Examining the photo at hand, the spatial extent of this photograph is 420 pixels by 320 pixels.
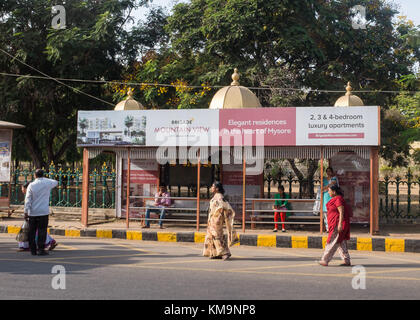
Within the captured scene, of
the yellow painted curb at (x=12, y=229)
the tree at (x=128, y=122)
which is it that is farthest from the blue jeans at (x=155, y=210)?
the yellow painted curb at (x=12, y=229)

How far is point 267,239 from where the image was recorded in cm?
1149

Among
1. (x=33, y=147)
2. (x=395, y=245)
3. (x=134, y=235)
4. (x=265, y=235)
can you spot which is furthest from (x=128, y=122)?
(x=33, y=147)

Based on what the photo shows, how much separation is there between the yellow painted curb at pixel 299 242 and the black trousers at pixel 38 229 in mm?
5423

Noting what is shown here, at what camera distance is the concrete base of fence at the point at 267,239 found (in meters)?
10.9

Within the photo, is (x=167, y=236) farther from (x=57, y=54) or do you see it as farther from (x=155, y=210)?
(x=57, y=54)

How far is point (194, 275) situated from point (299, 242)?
4817mm

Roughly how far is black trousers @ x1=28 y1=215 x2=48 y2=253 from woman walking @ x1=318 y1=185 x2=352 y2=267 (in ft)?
16.2

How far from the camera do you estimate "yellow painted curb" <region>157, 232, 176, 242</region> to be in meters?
12.1

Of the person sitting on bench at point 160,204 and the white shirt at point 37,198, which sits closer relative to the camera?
the white shirt at point 37,198

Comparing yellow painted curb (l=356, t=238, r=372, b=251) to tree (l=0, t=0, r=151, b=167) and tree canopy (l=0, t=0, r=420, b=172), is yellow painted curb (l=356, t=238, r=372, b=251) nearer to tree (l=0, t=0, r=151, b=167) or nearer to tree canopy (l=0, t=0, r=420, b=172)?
tree canopy (l=0, t=0, r=420, b=172)

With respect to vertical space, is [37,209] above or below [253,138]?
below

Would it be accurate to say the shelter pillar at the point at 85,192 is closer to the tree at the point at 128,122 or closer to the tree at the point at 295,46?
the tree at the point at 128,122

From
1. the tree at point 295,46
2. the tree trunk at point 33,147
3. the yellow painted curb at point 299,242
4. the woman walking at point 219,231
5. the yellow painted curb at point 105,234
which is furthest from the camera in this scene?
the tree trunk at point 33,147

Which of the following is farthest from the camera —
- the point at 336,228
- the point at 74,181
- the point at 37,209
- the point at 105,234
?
the point at 74,181
